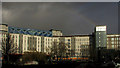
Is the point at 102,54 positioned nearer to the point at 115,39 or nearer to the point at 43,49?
the point at 115,39

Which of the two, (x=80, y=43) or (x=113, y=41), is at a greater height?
(x=113, y=41)

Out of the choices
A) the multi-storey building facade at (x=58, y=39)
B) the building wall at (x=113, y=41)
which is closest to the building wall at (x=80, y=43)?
the multi-storey building facade at (x=58, y=39)

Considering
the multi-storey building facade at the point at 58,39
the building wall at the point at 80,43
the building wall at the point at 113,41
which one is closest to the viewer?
the multi-storey building facade at the point at 58,39

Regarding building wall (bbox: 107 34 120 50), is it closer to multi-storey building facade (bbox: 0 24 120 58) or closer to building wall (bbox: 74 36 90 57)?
multi-storey building facade (bbox: 0 24 120 58)

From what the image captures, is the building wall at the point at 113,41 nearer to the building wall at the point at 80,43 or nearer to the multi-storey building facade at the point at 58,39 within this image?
the multi-storey building facade at the point at 58,39

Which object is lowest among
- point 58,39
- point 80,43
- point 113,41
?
point 80,43

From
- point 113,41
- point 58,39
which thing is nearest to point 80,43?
point 58,39

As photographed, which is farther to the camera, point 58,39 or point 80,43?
point 58,39

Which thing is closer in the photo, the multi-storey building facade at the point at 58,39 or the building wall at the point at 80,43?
the multi-storey building facade at the point at 58,39

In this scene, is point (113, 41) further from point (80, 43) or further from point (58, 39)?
point (58, 39)

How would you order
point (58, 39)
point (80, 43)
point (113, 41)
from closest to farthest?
point (113, 41) → point (80, 43) → point (58, 39)

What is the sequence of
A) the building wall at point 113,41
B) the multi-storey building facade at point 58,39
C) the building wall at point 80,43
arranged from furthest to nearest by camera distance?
1. the building wall at point 80,43
2. the building wall at point 113,41
3. the multi-storey building facade at point 58,39

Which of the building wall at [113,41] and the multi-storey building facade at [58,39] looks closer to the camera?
the multi-storey building facade at [58,39]

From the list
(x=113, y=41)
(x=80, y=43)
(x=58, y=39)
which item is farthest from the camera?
(x=58, y=39)
